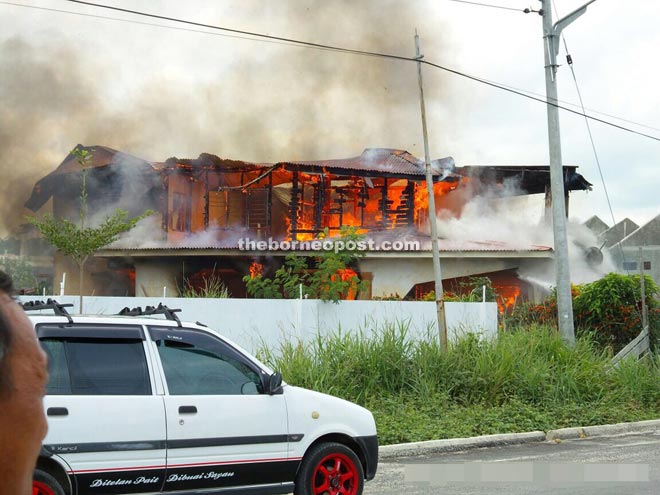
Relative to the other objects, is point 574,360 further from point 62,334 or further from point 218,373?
point 62,334

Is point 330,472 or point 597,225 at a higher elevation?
point 597,225

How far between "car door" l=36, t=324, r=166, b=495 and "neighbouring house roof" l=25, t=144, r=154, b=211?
23625mm

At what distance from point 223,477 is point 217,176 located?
23.9m

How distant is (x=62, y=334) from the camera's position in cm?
586

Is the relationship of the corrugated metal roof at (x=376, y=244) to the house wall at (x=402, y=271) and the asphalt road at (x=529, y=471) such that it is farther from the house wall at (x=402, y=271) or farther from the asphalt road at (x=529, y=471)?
the asphalt road at (x=529, y=471)

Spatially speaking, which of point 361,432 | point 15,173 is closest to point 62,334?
point 361,432

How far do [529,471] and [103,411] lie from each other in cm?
517

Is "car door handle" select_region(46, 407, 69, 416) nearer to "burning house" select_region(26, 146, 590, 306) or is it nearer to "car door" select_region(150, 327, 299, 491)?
"car door" select_region(150, 327, 299, 491)

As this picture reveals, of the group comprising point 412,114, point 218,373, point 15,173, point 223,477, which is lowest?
point 223,477

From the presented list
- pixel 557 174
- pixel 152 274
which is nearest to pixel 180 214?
pixel 152 274

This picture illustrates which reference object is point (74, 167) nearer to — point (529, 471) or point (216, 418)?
point (529, 471)

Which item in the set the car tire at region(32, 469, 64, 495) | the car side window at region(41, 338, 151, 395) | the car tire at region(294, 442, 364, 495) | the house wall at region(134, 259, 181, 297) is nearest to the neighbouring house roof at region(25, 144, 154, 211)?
the house wall at region(134, 259, 181, 297)

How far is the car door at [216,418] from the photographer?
19.9ft

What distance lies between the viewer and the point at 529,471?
8.99 m
